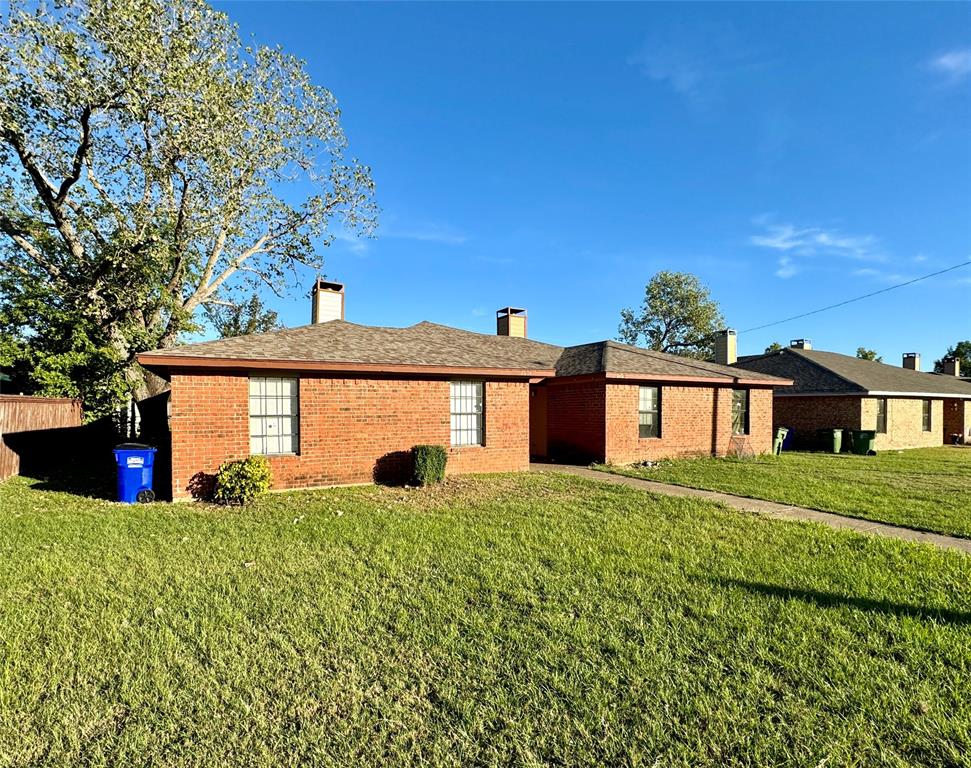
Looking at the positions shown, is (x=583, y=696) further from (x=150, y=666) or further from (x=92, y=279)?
(x=92, y=279)

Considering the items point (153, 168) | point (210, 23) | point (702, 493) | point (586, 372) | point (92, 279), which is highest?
point (210, 23)

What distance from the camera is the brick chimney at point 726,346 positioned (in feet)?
70.1

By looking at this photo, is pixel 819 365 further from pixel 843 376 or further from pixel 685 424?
pixel 685 424

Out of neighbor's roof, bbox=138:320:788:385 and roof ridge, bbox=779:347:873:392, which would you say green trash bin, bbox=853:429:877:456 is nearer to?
roof ridge, bbox=779:347:873:392

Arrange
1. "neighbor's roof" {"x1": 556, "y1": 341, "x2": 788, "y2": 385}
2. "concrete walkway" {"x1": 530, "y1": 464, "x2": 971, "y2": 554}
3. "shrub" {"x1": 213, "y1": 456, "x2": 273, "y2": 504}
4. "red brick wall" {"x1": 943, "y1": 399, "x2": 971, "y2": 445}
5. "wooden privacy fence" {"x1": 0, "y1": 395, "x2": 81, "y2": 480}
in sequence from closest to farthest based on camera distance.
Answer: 1. "concrete walkway" {"x1": 530, "y1": 464, "x2": 971, "y2": 554}
2. "shrub" {"x1": 213, "y1": 456, "x2": 273, "y2": 504}
3. "wooden privacy fence" {"x1": 0, "y1": 395, "x2": 81, "y2": 480}
4. "neighbor's roof" {"x1": 556, "y1": 341, "x2": 788, "y2": 385}
5. "red brick wall" {"x1": 943, "y1": 399, "x2": 971, "y2": 445}

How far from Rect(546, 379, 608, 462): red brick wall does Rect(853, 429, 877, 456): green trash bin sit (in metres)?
12.0

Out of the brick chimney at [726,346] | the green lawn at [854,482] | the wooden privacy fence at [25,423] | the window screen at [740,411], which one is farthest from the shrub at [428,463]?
the brick chimney at [726,346]

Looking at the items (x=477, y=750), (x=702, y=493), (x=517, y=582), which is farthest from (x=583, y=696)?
(x=702, y=493)

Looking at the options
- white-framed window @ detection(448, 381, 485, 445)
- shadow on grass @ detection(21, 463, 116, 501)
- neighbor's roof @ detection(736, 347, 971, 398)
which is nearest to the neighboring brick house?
neighbor's roof @ detection(736, 347, 971, 398)

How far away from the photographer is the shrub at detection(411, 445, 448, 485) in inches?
410

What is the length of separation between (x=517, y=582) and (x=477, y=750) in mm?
2341

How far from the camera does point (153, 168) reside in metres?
15.0

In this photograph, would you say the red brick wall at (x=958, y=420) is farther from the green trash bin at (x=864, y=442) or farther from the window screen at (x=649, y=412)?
the window screen at (x=649, y=412)

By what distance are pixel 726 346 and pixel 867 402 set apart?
6.00m
